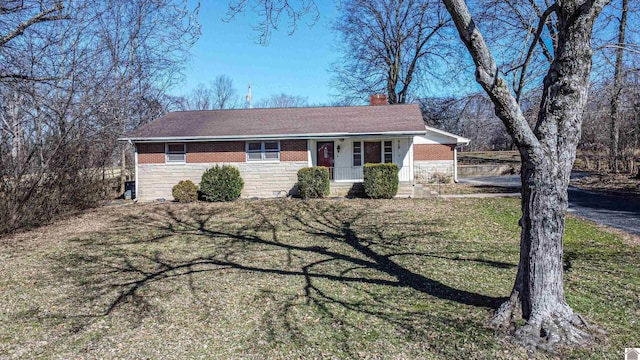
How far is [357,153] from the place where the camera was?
59.7 feet

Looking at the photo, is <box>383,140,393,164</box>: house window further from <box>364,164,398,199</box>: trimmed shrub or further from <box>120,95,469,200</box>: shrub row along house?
<box>364,164,398,199</box>: trimmed shrub

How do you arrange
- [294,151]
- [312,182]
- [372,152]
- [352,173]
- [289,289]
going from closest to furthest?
1. [289,289]
2. [312,182]
3. [294,151]
4. [352,173]
5. [372,152]

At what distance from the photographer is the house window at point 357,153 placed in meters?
18.2

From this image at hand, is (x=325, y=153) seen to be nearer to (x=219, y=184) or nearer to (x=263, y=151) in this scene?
(x=263, y=151)

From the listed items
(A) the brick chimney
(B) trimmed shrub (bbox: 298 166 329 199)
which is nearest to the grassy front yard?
(B) trimmed shrub (bbox: 298 166 329 199)

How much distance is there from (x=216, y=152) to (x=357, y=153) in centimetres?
661

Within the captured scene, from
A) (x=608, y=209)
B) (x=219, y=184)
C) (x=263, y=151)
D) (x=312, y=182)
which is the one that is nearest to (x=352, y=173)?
(x=312, y=182)

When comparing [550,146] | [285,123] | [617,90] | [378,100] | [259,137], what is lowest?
[550,146]

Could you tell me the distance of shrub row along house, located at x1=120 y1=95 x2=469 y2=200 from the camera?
16.6m

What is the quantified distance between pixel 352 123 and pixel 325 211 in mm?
6046

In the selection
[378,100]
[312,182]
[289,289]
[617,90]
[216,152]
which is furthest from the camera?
[378,100]

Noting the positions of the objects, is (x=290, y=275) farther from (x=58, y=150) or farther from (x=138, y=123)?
(x=138, y=123)

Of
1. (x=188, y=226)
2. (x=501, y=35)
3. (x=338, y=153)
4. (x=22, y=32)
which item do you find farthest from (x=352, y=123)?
(x=22, y=32)

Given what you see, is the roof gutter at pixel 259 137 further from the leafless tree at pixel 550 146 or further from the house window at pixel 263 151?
the leafless tree at pixel 550 146
